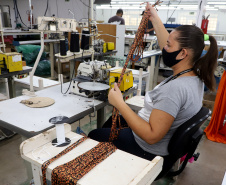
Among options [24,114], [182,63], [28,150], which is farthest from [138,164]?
[24,114]

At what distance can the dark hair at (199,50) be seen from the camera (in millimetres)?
1088

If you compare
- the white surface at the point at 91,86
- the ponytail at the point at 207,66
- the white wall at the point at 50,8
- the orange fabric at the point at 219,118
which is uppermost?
the white wall at the point at 50,8

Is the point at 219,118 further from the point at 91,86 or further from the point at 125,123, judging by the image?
the point at 91,86

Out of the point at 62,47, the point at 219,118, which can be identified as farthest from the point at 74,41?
the point at 219,118

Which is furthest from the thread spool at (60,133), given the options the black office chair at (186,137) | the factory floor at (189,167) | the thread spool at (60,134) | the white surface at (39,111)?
the factory floor at (189,167)

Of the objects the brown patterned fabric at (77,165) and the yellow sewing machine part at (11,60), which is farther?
the yellow sewing machine part at (11,60)

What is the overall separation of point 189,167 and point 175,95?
1378 mm

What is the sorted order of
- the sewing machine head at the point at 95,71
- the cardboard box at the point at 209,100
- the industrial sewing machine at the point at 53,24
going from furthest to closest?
the cardboard box at the point at 209,100 → the sewing machine head at the point at 95,71 → the industrial sewing machine at the point at 53,24

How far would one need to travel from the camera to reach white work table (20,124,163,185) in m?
0.81

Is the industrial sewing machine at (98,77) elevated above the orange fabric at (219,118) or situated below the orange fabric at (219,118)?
above

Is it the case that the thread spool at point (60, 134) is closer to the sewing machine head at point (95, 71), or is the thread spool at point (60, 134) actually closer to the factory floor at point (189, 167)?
the sewing machine head at point (95, 71)

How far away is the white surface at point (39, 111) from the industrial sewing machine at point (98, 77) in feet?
0.21

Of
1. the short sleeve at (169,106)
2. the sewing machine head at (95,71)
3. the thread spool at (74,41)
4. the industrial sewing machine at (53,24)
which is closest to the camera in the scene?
the short sleeve at (169,106)

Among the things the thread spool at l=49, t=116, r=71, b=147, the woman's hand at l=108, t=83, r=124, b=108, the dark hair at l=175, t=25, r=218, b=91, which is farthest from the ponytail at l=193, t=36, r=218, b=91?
the thread spool at l=49, t=116, r=71, b=147
